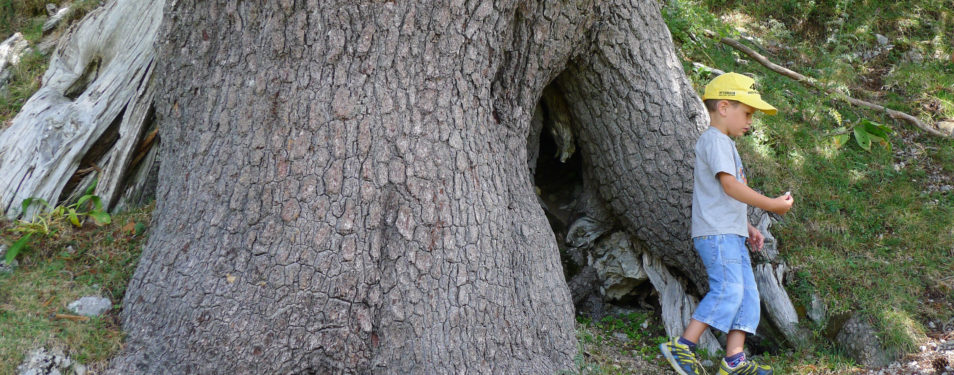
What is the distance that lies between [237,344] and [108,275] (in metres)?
1.22

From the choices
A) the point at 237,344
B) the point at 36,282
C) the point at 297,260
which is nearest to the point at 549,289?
the point at 297,260

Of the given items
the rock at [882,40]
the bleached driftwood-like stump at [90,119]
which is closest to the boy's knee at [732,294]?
the bleached driftwood-like stump at [90,119]

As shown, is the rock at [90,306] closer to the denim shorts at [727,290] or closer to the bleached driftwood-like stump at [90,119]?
the bleached driftwood-like stump at [90,119]

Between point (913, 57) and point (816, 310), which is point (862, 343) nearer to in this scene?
point (816, 310)

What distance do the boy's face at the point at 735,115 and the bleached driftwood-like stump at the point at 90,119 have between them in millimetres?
3802

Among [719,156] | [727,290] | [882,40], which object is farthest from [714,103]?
[882,40]

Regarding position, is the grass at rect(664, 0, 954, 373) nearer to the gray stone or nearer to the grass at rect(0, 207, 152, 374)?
the grass at rect(0, 207, 152, 374)

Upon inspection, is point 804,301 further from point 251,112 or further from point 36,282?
point 36,282

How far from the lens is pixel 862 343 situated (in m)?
4.13

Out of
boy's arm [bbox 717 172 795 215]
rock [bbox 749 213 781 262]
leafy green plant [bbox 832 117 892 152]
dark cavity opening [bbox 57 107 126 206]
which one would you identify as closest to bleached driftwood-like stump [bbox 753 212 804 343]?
rock [bbox 749 213 781 262]

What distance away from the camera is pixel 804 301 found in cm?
441

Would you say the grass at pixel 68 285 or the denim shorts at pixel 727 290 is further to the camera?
the denim shorts at pixel 727 290

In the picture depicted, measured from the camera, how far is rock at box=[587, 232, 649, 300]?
15.9 ft

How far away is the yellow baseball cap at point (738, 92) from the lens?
389 centimetres
